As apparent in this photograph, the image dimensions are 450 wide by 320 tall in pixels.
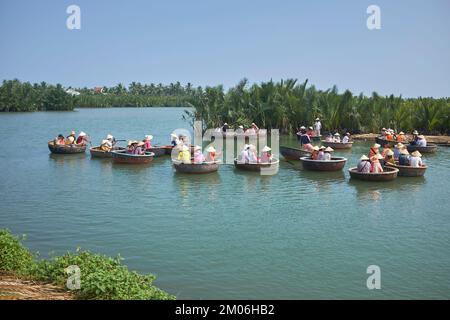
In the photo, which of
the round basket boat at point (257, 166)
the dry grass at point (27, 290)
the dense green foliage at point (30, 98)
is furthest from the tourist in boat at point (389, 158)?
the dense green foliage at point (30, 98)

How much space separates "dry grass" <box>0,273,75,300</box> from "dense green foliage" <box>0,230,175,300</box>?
164 millimetres

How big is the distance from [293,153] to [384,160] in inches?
153

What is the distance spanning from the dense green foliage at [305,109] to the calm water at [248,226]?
14101mm

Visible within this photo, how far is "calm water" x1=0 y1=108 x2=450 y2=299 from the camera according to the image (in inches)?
327

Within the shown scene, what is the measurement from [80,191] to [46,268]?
8363mm

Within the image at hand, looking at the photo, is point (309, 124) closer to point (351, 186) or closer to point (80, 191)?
point (351, 186)

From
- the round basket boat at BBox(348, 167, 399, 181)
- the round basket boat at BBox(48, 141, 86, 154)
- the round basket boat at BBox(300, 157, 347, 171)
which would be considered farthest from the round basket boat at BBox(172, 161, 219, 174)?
the round basket boat at BBox(48, 141, 86, 154)

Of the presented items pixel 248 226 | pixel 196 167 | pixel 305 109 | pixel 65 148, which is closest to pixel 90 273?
pixel 248 226

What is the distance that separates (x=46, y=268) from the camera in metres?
7.11

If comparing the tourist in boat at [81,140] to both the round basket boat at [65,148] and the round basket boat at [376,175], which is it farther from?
the round basket boat at [376,175]

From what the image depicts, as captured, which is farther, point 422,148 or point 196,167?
point 422,148

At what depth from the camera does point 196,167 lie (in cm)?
1777

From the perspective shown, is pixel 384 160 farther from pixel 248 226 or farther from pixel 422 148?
pixel 248 226
